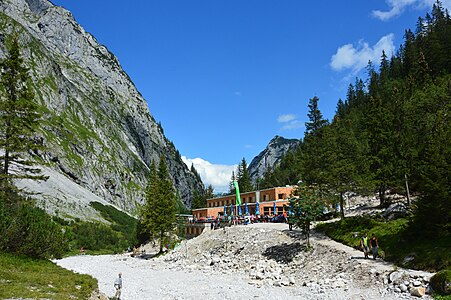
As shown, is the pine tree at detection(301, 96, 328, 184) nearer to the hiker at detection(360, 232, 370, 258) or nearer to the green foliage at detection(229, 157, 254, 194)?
the hiker at detection(360, 232, 370, 258)

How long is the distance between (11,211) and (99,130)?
577 ft

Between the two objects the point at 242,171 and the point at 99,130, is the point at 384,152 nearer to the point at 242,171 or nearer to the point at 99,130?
the point at 242,171

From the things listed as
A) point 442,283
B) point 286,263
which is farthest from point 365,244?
point 442,283

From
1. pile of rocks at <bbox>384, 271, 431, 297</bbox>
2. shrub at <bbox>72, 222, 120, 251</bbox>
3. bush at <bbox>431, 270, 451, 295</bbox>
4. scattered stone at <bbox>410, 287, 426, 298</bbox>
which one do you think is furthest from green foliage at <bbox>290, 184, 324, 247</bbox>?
shrub at <bbox>72, 222, 120, 251</bbox>

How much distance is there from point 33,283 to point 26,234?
23.9ft

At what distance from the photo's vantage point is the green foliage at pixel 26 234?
854 inches

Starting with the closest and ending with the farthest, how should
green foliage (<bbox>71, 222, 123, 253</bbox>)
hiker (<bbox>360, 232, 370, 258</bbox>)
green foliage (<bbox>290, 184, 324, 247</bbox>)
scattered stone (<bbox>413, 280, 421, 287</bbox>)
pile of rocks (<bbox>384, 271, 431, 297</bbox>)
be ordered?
pile of rocks (<bbox>384, 271, 431, 297</bbox>) → scattered stone (<bbox>413, 280, 421, 287</bbox>) → hiker (<bbox>360, 232, 370, 258</bbox>) → green foliage (<bbox>290, 184, 324, 247</bbox>) → green foliage (<bbox>71, 222, 123, 253</bbox>)

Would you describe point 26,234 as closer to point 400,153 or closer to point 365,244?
point 365,244

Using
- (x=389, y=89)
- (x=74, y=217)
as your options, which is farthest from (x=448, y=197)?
(x=74, y=217)

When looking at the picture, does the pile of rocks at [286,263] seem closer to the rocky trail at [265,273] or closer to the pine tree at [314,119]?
the rocky trail at [265,273]

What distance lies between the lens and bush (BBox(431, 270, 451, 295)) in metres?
17.2

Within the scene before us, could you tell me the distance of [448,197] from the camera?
21.7 m

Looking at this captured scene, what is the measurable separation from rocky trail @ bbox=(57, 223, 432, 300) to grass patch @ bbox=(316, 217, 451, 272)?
1.08 metres

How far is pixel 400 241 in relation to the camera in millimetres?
25922
